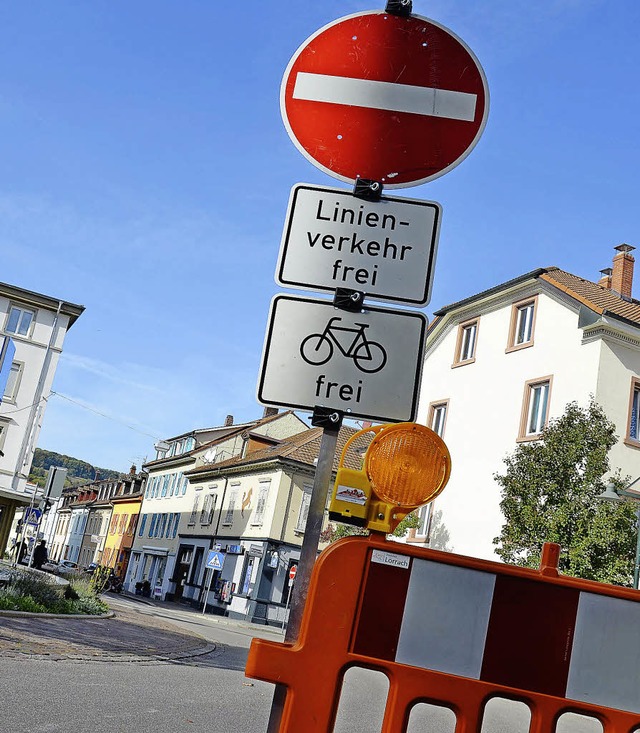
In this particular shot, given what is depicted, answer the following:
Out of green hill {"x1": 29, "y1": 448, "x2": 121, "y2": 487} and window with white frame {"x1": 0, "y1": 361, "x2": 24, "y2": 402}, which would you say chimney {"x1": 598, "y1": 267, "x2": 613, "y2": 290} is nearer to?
window with white frame {"x1": 0, "y1": 361, "x2": 24, "y2": 402}

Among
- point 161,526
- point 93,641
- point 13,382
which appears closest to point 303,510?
point 13,382

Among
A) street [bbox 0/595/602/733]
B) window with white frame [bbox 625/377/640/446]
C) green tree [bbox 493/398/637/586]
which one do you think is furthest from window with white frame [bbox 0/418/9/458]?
street [bbox 0/595/602/733]

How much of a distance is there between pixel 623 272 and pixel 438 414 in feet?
28.0

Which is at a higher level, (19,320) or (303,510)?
(19,320)

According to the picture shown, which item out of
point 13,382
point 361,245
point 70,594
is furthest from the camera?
point 13,382

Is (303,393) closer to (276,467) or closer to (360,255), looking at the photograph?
(360,255)

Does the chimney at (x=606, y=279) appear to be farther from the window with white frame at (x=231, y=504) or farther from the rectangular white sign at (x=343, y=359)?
the rectangular white sign at (x=343, y=359)

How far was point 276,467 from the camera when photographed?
4262cm

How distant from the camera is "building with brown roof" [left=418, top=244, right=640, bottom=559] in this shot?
84.3ft

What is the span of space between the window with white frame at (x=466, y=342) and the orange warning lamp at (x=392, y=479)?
29629 mm

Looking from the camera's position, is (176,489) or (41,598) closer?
(41,598)

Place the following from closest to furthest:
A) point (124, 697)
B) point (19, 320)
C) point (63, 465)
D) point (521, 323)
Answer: point (124, 697), point (521, 323), point (19, 320), point (63, 465)

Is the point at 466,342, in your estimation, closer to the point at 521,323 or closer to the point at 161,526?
the point at 521,323

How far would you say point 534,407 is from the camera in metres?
27.9
